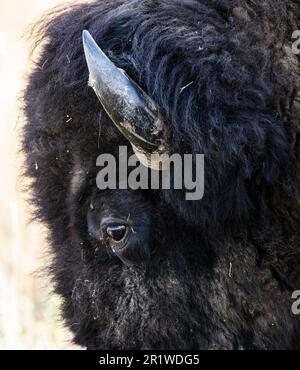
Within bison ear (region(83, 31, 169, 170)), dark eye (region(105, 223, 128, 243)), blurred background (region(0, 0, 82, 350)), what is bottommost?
blurred background (region(0, 0, 82, 350))

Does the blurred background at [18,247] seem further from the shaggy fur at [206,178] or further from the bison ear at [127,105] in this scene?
the bison ear at [127,105]

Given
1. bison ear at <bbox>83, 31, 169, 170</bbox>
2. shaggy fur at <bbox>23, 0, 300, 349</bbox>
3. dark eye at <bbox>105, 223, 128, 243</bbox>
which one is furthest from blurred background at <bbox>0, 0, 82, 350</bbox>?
bison ear at <bbox>83, 31, 169, 170</bbox>

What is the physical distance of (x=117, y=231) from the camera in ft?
13.7

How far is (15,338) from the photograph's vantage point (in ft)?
21.0

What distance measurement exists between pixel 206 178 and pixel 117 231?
52cm

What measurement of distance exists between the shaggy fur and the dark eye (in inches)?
3.0

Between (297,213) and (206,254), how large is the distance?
0.47 metres

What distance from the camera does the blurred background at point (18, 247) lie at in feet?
17.4

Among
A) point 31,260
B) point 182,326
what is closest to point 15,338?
point 182,326

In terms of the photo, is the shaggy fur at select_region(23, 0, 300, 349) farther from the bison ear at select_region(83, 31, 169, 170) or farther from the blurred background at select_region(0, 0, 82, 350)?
the blurred background at select_region(0, 0, 82, 350)

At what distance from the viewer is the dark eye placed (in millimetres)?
4172

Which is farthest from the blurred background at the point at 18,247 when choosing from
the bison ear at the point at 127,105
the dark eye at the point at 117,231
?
the bison ear at the point at 127,105

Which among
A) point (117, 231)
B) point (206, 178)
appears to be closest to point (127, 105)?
point (206, 178)
